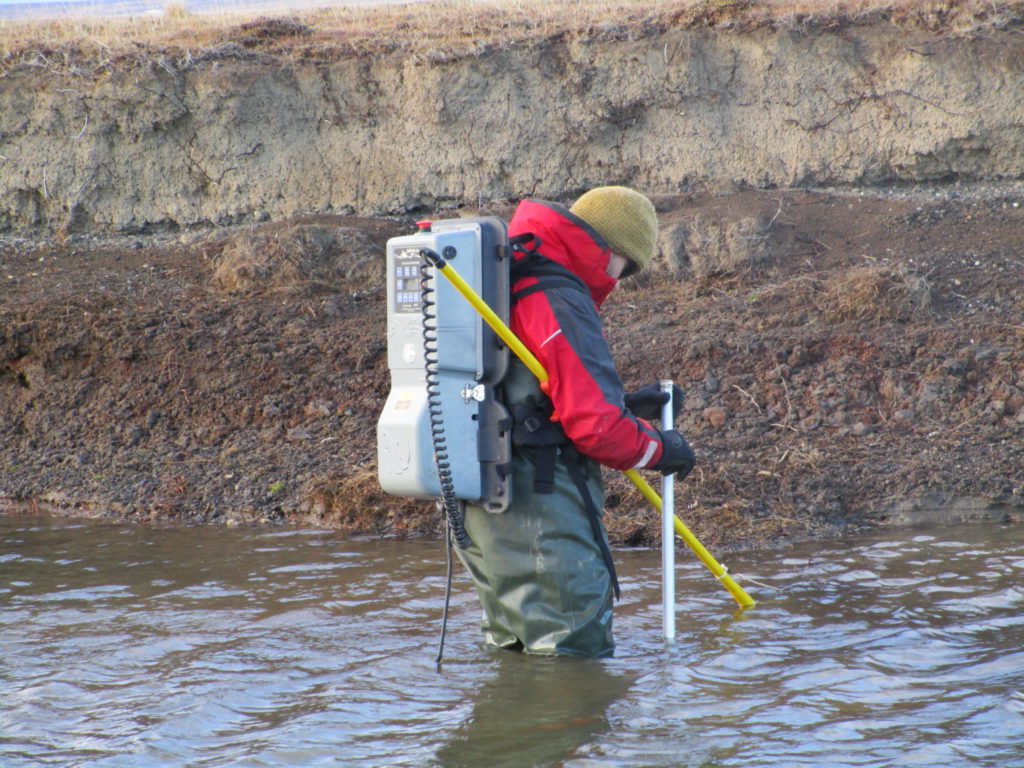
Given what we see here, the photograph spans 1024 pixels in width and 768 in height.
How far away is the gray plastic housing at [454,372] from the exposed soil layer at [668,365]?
104 inches

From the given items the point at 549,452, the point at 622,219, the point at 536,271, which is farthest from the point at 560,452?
the point at 622,219

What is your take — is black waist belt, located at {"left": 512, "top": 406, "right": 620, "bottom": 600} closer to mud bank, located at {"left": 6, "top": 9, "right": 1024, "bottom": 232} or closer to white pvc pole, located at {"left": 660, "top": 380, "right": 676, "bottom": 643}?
white pvc pole, located at {"left": 660, "top": 380, "right": 676, "bottom": 643}

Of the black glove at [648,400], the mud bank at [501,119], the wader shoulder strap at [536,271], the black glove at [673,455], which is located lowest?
the black glove at [673,455]

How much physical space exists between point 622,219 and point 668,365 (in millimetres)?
4494

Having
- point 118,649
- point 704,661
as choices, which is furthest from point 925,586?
point 118,649

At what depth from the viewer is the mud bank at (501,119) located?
11336 mm

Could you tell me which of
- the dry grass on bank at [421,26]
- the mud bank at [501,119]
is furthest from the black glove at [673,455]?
the dry grass on bank at [421,26]

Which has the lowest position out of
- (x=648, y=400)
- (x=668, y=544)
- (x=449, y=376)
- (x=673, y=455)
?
(x=668, y=544)

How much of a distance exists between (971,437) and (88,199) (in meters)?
9.83

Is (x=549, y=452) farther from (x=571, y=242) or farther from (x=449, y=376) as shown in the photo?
(x=571, y=242)

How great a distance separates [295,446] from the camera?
8172mm

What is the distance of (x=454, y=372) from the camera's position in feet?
12.8

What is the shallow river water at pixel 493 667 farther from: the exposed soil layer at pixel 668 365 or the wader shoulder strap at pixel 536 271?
the wader shoulder strap at pixel 536 271

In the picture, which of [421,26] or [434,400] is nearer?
[434,400]
